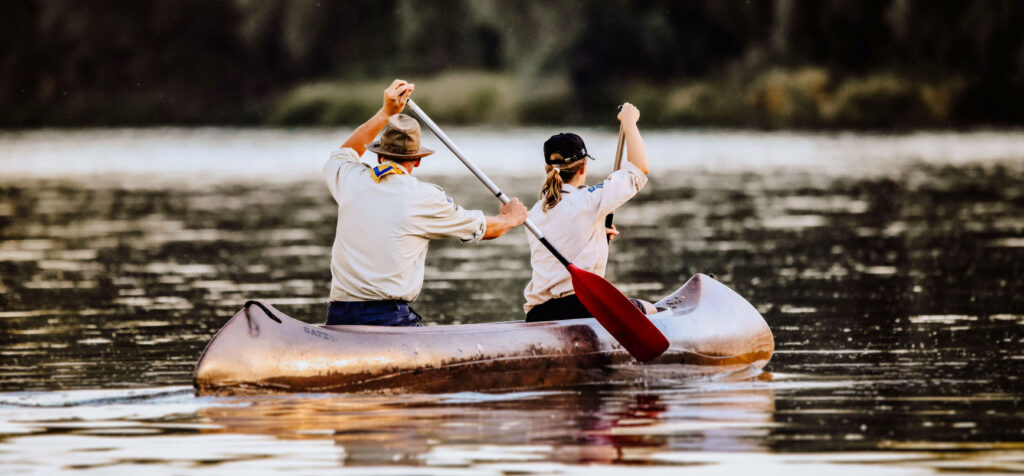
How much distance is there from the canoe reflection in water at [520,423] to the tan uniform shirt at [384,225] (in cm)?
56

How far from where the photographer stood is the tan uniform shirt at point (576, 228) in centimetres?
874

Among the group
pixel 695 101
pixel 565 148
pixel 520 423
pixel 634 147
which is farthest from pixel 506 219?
pixel 695 101

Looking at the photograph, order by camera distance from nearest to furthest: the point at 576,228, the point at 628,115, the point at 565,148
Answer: the point at 565,148 → the point at 576,228 → the point at 628,115

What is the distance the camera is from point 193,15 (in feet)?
183

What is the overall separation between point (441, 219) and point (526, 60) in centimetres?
3313

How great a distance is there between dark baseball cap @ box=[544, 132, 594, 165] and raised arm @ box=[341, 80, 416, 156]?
0.74 metres

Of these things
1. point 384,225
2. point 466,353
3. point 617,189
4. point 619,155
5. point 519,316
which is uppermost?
point 619,155

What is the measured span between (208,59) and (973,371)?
160 feet

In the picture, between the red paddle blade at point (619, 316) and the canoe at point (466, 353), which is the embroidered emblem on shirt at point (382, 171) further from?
the red paddle blade at point (619, 316)

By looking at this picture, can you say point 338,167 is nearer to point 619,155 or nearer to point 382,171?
point 382,171

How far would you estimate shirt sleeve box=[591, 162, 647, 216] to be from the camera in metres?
8.70

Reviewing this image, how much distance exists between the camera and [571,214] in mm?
8805

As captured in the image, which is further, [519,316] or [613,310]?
[519,316]

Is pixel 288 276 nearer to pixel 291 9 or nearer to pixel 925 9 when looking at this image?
pixel 925 9
